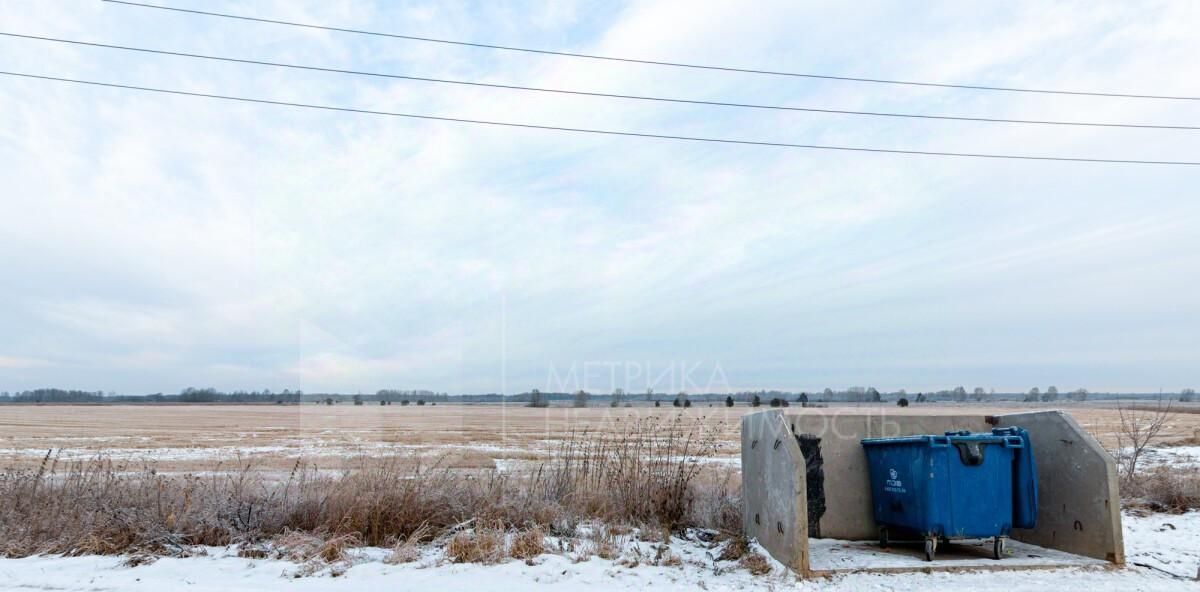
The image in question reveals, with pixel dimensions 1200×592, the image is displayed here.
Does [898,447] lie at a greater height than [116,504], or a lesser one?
greater

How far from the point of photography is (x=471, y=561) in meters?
6.34

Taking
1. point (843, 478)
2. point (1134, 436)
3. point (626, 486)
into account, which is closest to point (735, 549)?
point (626, 486)

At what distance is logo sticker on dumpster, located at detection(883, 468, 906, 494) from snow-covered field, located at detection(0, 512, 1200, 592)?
94cm

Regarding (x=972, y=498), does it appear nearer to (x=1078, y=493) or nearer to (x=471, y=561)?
(x=1078, y=493)

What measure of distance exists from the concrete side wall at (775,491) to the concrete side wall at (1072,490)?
278cm

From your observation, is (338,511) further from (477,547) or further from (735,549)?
(735,549)

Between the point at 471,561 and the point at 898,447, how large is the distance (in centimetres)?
404

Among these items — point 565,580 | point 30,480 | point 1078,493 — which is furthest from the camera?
point 30,480

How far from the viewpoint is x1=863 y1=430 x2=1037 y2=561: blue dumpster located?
21.6 ft

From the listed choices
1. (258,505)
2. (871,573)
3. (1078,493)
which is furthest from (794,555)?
(258,505)

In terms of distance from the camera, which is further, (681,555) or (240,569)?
(681,555)

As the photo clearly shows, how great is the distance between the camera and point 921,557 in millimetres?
6910

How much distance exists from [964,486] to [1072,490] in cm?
142

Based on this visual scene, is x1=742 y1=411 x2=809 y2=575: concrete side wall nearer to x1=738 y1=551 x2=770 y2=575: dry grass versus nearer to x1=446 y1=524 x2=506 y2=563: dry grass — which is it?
x1=738 y1=551 x2=770 y2=575: dry grass
